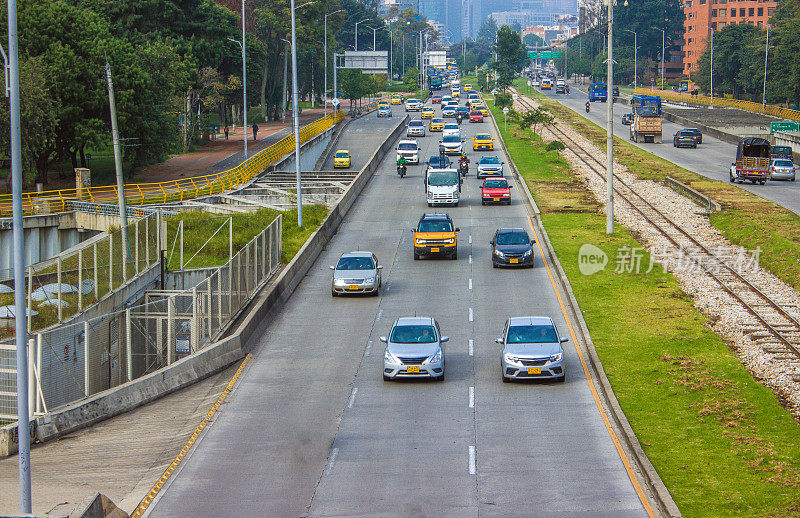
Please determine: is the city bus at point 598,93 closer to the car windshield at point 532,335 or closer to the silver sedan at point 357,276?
the silver sedan at point 357,276

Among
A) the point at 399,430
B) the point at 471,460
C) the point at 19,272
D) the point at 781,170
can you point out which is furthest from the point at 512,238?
the point at 781,170

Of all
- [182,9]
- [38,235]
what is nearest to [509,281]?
[38,235]

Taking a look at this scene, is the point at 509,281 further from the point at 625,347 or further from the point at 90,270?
the point at 90,270

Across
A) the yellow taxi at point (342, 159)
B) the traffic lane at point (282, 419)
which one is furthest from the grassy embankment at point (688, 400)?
the yellow taxi at point (342, 159)

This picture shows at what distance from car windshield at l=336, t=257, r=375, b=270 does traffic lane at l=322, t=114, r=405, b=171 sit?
41068 mm

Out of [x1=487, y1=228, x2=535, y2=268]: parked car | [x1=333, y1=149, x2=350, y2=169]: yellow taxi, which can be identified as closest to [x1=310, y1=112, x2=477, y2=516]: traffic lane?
[x1=487, y1=228, x2=535, y2=268]: parked car

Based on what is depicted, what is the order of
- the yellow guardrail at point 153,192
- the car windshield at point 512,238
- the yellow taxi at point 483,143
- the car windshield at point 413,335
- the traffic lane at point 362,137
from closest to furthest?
the car windshield at point 413,335 → the car windshield at point 512,238 → the yellow guardrail at point 153,192 → the yellow taxi at point 483,143 → the traffic lane at point 362,137

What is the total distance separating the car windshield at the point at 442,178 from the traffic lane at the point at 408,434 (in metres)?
18.1

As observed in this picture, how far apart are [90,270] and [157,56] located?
40.9 m

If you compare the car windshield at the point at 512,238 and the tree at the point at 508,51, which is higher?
the tree at the point at 508,51

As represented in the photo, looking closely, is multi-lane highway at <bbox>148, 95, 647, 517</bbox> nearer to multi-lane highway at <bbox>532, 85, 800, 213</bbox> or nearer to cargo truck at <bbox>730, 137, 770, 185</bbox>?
multi-lane highway at <bbox>532, 85, 800, 213</bbox>

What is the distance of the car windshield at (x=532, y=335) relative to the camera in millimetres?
26766

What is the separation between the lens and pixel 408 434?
74.1 ft

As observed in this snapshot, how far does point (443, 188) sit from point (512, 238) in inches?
601
